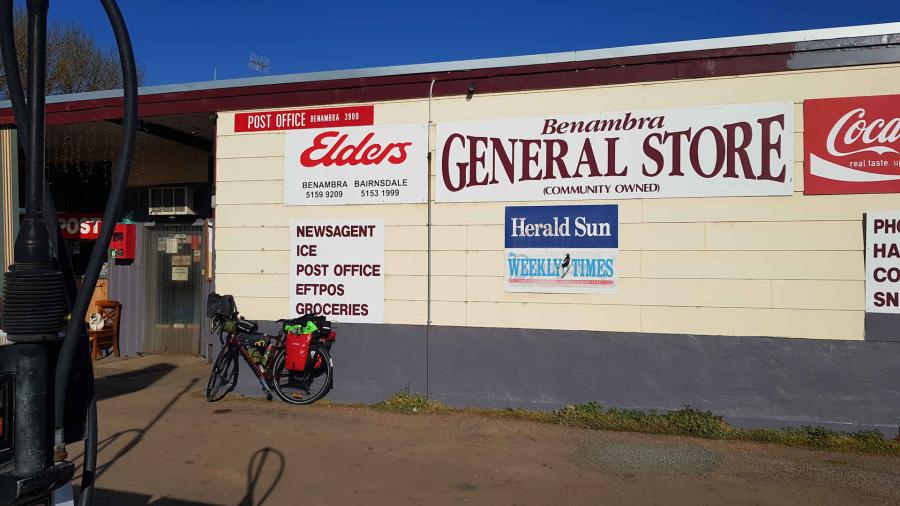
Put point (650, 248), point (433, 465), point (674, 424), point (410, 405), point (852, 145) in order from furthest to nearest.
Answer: point (410, 405) < point (650, 248) < point (674, 424) < point (852, 145) < point (433, 465)

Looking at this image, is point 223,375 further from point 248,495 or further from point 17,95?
point 17,95

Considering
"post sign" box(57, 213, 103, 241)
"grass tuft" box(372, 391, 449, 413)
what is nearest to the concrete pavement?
"grass tuft" box(372, 391, 449, 413)

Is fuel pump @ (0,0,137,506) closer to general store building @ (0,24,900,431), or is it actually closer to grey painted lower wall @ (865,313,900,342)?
general store building @ (0,24,900,431)

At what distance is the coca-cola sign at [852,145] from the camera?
7316 millimetres

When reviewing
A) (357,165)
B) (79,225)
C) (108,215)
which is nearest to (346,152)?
(357,165)

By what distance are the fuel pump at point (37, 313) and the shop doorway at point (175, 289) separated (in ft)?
33.4

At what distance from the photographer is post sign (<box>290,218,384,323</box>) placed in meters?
8.98

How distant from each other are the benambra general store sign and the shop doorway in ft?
18.7

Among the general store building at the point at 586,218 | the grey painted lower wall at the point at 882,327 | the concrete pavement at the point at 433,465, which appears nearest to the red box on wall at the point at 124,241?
the general store building at the point at 586,218

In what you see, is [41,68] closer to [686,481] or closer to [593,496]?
[593,496]

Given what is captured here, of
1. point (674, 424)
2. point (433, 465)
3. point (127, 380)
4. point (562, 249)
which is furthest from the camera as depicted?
point (127, 380)

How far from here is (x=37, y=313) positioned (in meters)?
2.43

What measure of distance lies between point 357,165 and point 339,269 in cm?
130

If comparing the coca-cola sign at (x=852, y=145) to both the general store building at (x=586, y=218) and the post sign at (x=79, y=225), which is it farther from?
the post sign at (x=79, y=225)
